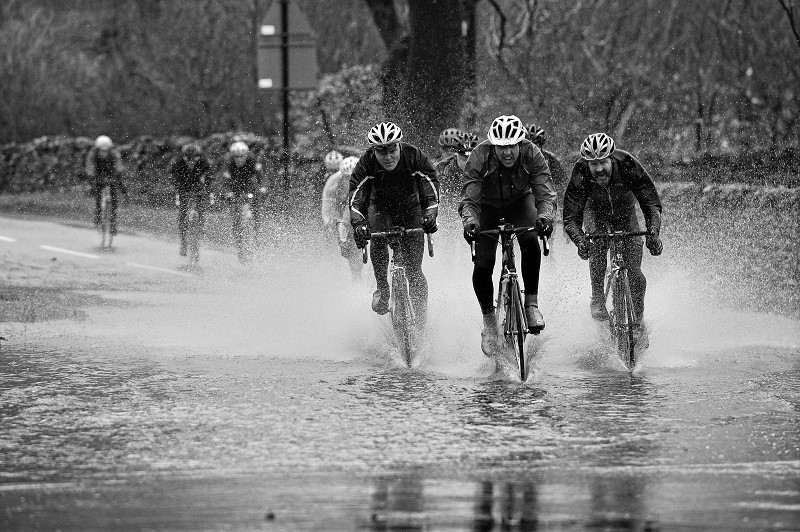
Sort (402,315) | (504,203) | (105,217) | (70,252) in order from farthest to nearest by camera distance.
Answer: (105,217), (70,252), (402,315), (504,203)

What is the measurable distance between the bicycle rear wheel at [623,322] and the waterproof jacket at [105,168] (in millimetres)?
14774

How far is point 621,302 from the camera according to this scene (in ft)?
37.8

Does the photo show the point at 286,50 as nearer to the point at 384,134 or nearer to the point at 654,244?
the point at 384,134

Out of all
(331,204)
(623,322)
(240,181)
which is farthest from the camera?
(240,181)

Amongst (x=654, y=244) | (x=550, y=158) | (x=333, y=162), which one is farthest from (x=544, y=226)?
(x=333, y=162)

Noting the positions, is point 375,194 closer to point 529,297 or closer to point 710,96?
point 529,297

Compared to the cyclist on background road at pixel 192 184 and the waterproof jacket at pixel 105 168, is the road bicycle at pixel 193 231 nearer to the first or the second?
the cyclist on background road at pixel 192 184

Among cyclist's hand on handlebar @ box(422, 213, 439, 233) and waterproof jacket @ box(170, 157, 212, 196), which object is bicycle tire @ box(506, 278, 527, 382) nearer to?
cyclist's hand on handlebar @ box(422, 213, 439, 233)

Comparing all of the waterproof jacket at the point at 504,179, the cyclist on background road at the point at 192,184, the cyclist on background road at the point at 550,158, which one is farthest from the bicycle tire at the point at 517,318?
the cyclist on background road at the point at 192,184

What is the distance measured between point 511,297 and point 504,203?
2.23 feet

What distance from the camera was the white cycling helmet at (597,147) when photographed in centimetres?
1131

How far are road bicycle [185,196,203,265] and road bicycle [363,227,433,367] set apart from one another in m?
9.32

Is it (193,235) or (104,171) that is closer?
(193,235)

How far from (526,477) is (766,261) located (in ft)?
38.6
